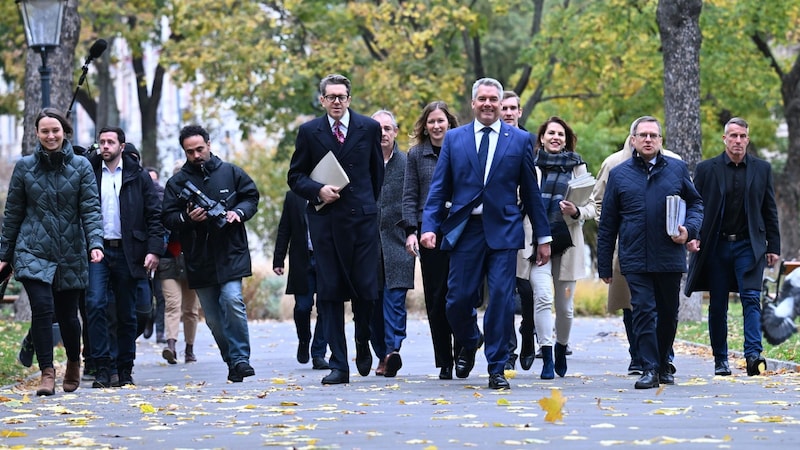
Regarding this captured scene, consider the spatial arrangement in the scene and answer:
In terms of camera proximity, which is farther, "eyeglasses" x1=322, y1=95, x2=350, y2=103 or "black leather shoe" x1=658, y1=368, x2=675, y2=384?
"eyeglasses" x1=322, y1=95, x2=350, y2=103

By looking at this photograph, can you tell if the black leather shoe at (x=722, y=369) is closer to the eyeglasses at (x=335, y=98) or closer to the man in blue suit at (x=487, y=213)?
the man in blue suit at (x=487, y=213)

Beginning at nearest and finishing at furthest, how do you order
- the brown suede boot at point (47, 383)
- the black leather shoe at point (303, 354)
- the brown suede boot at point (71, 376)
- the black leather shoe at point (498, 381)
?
the black leather shoe at point (498, 381), the brown suede boot at point (47, 383), the brown suede boot at point (71, 376), the black leather shoe at point (303, 354)

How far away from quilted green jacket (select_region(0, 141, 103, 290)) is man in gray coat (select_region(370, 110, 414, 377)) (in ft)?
8.16

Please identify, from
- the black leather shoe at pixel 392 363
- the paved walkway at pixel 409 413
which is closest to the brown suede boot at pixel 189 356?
the paved walkway at pixel 409 413

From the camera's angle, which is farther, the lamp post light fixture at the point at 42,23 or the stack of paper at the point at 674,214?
the lamp post light fixture at the point at 42,23

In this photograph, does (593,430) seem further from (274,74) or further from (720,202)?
(274,74)

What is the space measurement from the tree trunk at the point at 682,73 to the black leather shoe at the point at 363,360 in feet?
33.2

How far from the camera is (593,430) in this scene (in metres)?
8.60

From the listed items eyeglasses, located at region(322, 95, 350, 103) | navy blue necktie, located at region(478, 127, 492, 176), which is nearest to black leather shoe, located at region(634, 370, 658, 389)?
navy blue necktie, located at region(478, 127, 492, 176)

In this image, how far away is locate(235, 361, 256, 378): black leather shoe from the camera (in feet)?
42.8

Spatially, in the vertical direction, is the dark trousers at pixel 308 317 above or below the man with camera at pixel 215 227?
below

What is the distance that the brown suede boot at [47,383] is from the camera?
40.1 feet

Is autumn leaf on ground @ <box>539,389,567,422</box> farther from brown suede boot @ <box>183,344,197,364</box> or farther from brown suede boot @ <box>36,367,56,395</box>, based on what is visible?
brown suede boot @ <box>183,344,197,364</box>

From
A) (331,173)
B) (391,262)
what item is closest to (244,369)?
(391,262)
